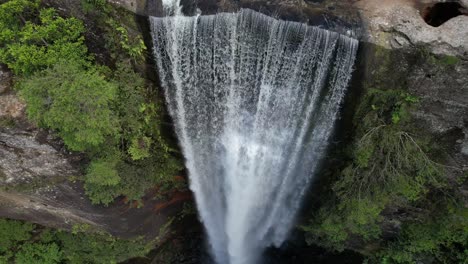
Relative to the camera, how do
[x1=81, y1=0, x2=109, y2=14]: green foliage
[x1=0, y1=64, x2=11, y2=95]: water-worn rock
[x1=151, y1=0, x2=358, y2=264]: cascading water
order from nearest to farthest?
[x1=81, y1=0, x2=109, y2=14]: green foliage → [x1=151, y1=0, x2=358, y2=264]: cascading water → [x1=0, y1=64, x2=11, y2=95]: water-worn rock

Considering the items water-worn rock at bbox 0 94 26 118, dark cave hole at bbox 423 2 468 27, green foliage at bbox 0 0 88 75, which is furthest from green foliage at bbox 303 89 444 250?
water-worn rock at bbox 0 94 26 118

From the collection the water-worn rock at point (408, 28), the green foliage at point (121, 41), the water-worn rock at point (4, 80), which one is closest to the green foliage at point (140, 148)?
the green foliage at point (121, 41)

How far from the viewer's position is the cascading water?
24.9 feet

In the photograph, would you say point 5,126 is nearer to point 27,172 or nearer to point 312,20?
point 27,172

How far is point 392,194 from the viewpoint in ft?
30.0

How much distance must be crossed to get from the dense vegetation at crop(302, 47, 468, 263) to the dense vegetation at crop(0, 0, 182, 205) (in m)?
5.41

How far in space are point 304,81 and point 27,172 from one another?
7.39 m

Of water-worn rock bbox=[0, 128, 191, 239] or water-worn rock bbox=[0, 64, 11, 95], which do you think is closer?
water-worn rock bbox=[0, 64, 11, 95]

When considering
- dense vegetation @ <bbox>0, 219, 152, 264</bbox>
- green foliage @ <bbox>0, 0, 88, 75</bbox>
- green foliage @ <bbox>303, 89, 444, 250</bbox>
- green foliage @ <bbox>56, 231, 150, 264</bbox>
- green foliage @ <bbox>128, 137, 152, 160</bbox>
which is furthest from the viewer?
green foliage @ <bbox>56, 231, 150, 264</bbox>

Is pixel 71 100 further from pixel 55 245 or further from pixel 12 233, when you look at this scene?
pixel 55 245

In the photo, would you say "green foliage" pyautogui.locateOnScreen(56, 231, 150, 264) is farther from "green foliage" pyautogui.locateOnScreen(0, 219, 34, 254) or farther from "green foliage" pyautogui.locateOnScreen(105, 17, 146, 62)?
"green foliage" pyautogui.locateOnScreen(105, 17, 146, 62)

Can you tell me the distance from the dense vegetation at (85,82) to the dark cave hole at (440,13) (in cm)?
642

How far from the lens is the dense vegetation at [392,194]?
26.4 ft

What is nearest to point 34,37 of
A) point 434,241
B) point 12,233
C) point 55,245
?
point 12,233
